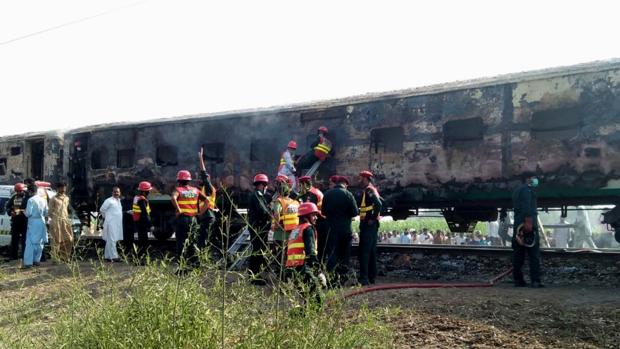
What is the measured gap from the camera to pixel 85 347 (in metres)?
3.31

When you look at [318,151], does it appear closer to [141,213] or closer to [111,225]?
[141,213]

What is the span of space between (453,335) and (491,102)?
17.5 feet

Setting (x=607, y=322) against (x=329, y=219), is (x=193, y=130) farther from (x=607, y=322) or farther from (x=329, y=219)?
(x=607, y=322)

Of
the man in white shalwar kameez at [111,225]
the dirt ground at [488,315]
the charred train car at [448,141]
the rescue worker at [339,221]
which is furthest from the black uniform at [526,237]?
the man in white shalwar kameez at [111,225]

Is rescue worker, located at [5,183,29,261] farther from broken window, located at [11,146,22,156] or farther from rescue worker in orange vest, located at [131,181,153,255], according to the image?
broken window, located at [11,146,22,156]

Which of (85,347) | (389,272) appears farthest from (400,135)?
(85,347)

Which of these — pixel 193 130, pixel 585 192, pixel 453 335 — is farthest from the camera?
pixel 193 130

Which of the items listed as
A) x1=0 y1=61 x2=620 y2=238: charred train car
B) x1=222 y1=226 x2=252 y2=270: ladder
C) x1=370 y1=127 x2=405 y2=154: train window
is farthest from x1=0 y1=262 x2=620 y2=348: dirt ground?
x1=370 y1=127 x2=405 y2=154: train window

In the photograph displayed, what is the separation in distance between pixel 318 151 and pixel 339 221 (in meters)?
2.94

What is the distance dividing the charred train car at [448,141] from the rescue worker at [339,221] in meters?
2.30

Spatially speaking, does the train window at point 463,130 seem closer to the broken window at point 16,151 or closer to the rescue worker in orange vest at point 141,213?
the rescue worker in orange vest at point 141,213

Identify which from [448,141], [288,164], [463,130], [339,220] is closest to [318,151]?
[288,164]

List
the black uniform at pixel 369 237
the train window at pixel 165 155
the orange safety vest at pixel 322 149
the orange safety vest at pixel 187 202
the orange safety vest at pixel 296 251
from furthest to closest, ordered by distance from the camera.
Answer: the train window at pixel 165 155 < the orange safety vest at pixel 322 149 < the orange safety vest at pixel 187 202 < the black uniform at pixel 369 237 < the orange safety vest at pixel 296 251

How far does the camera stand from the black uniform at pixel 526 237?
7487mm
